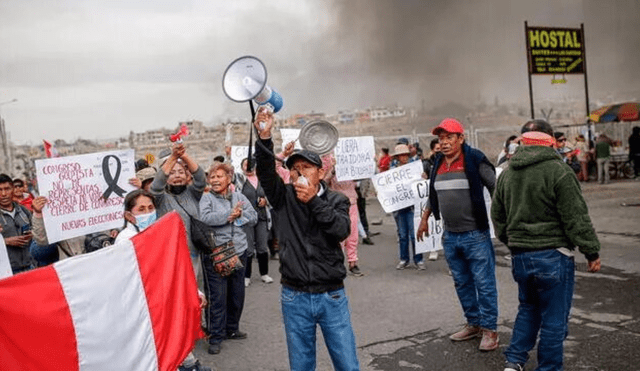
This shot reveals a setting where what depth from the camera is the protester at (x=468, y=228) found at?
16.3ft

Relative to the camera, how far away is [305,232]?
355cm

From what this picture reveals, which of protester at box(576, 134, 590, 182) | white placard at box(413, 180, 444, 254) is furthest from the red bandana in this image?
protester at box(576, 134, 590, 182)

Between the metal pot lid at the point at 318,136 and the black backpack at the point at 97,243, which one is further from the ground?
the metal pot lid at the point at 318,136


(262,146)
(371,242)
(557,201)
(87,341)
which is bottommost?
(371,242)

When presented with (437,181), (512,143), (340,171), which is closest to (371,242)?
(340,171)

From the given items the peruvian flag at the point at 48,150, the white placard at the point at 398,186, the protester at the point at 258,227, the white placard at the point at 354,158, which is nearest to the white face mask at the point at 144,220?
the peruvian flag at the point at 48,150

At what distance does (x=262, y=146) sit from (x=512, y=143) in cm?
581

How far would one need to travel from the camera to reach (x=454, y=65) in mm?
50688

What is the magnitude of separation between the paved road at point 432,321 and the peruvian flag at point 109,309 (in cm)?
152

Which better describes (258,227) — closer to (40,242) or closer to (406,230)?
(406,230)

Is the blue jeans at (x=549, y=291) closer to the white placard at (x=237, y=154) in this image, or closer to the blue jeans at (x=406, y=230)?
the blue jeans at (x=406, y=230)

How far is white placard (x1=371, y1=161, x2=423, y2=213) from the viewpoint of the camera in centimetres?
838

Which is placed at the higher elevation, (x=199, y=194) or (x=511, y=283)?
(x=199, y=194)

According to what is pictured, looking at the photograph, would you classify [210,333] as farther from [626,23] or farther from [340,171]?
[626,23]
